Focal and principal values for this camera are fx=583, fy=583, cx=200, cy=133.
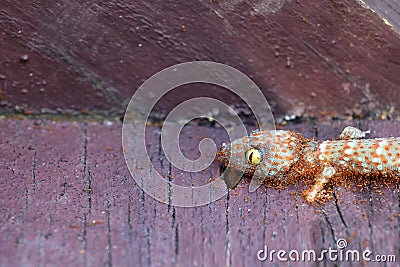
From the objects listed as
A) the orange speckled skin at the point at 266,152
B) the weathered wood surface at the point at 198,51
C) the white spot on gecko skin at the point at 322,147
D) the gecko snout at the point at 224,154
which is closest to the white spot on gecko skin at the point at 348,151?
the white spot on gecko skin at the point at 322,147

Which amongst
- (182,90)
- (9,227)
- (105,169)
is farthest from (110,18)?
(9,227)

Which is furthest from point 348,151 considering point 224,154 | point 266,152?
point 224,154

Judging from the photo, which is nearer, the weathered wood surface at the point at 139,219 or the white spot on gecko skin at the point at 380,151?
the weathered wood surface at the point at 139,219
